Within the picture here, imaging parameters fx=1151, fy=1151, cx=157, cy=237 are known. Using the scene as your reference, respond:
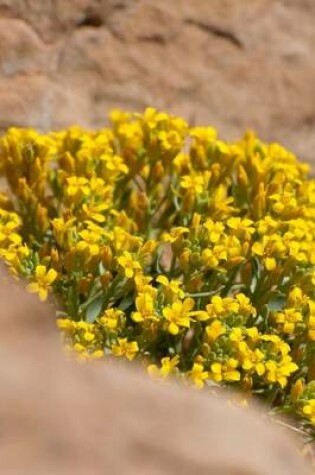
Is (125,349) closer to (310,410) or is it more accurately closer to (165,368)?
(165,368)

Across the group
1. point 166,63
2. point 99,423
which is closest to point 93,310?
point 99,423

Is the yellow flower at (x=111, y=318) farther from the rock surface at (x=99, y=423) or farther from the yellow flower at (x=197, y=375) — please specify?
the rock surface at (x=99, y=423)

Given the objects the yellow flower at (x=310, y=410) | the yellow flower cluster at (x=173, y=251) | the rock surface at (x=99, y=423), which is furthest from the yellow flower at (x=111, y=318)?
the rock surface at (x=99, y=423)

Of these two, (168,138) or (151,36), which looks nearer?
(168,138)

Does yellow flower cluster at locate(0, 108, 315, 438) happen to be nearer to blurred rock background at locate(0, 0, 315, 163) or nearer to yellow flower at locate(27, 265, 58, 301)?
yellow flower at locate(27, 265, 58, 301)

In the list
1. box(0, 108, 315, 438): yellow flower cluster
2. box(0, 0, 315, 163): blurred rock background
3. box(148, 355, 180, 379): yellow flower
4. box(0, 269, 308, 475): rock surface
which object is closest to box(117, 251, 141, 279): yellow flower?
box(0, 108, 315, 438): yellow flower cluster

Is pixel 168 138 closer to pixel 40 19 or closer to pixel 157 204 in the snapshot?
pixel 157 204

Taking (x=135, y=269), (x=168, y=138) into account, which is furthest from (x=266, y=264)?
(x=168, y=138)
